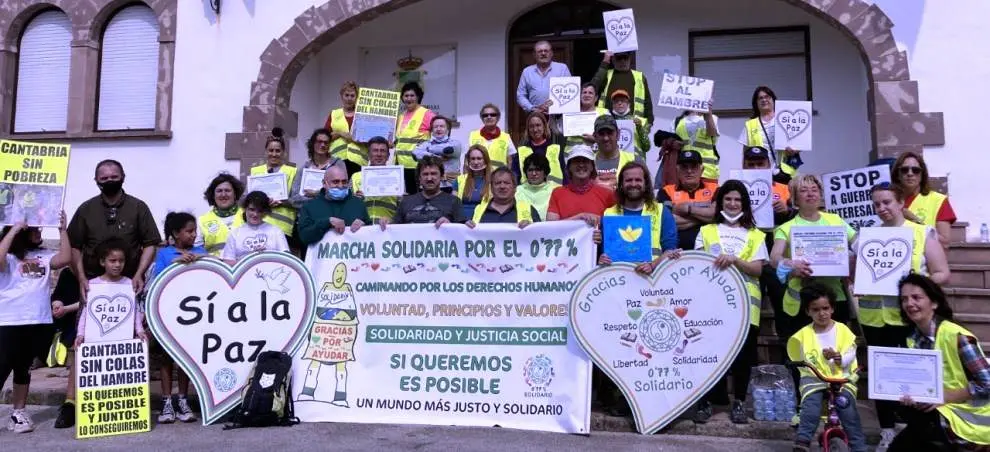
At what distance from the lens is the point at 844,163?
32.3 ft

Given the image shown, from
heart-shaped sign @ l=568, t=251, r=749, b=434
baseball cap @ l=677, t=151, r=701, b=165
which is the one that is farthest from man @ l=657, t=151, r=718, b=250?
heart-shaped sign @ l=568, t=251, r=749, b=434

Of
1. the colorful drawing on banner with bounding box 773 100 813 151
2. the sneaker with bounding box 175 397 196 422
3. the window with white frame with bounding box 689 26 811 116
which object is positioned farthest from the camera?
the window with white frame with bounding box 689 26 811 116

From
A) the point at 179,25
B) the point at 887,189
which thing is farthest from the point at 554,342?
the point at 179,25

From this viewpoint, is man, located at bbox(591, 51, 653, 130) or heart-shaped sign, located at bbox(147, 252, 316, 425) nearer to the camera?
heart-shaped sign, located at bbox(147, 252, 316, 425)

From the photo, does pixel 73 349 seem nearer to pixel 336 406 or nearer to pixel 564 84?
pixel 336 406

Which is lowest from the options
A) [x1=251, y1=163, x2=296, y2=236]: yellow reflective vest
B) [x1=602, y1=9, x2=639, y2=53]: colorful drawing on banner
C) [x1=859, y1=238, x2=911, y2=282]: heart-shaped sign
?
[x1=859, y1=238, x2=911, y2=282]: heart-shaped sign

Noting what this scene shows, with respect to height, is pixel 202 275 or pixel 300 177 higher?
pixel 300 177

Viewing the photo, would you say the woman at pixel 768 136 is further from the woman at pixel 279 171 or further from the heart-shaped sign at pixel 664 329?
the woman at pixel 279 171

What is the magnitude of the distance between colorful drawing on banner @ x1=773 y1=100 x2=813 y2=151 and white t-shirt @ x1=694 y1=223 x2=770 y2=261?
2140 mm

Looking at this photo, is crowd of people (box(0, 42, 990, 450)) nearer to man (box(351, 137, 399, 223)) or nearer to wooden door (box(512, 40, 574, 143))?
man (box(351, 137, 399, 223))

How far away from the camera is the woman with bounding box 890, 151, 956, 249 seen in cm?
576

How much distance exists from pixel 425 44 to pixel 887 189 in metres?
7.29

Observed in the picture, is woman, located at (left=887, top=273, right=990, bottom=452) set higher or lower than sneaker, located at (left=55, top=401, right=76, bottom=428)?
higher

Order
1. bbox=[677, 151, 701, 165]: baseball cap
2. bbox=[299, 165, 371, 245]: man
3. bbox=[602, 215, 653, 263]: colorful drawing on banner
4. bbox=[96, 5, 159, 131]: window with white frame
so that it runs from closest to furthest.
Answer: bbox=[602, 215, 653, 263]: colorful drawing on banner → bbox=[677, 151, 701, 165]: baseball cap → bbox=[299, 165, 371, 245]: man → bbox=[96, 5, 159, 131]: window with white frame
